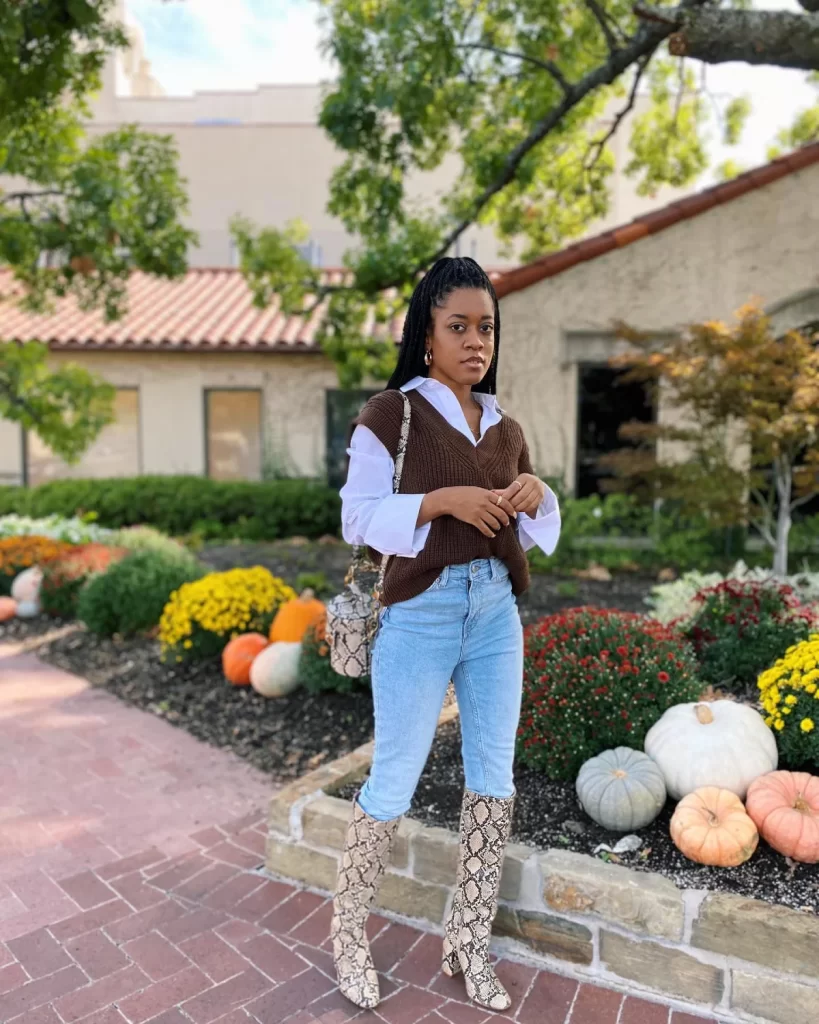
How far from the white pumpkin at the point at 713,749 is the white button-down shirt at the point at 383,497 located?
118cm

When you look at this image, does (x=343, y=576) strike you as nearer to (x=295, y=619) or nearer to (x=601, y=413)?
(x=295, y=619)

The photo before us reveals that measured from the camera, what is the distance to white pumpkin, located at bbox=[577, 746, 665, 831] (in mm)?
3006

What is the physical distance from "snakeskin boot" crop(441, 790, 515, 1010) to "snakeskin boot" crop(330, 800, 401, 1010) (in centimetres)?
24

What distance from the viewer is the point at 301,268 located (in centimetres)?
837

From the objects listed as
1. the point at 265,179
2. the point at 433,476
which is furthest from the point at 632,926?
the point at 265,179

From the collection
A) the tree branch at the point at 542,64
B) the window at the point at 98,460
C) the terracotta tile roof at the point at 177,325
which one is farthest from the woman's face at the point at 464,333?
the window at the point at 98,460

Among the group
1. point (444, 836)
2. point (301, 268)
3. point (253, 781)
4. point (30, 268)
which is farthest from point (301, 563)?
point (444, 836)

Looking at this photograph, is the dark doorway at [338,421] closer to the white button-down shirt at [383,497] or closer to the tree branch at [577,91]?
the tree branch at [577,91]

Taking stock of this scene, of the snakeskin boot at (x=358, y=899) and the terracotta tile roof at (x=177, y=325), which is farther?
the terracotta tile roof at (x=177, y=325)

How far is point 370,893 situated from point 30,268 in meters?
7.50

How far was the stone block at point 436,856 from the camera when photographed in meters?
2.94

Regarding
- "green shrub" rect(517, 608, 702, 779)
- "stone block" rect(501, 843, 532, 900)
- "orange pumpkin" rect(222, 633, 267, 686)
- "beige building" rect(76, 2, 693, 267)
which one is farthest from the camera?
"beige building" rect(76, 2, 693, 267)

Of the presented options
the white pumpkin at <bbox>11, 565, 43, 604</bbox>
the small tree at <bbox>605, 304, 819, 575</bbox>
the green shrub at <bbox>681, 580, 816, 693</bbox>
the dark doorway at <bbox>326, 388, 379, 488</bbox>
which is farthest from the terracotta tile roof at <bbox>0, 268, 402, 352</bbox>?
the green shrub at <bbox>681, 580, 816, 693</bbox>

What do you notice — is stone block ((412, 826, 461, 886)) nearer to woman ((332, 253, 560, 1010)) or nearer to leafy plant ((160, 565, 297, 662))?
woman ((332, 253, 560, 1010))
